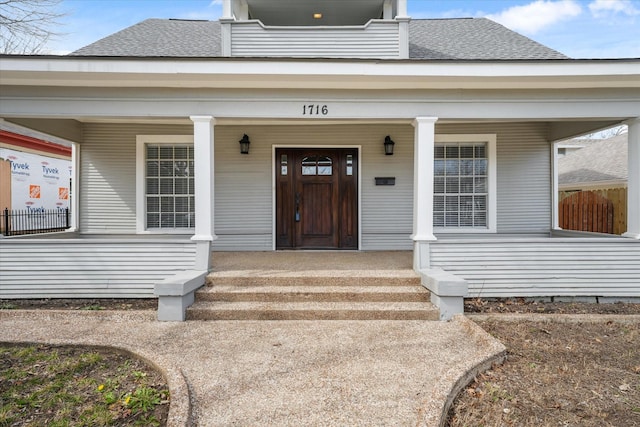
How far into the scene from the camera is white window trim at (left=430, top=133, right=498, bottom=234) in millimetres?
6930

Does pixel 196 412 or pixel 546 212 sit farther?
pixel 546 212

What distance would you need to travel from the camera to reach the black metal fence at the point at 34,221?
407 inches

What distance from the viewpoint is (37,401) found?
8.35 feet

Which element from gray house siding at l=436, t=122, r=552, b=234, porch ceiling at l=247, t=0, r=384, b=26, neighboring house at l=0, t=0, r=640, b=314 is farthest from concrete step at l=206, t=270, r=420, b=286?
porch ceiling at l=247, t=0, r=384, b=26

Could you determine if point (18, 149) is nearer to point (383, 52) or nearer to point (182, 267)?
point (182, 267)

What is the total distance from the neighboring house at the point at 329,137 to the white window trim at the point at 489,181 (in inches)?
1.1

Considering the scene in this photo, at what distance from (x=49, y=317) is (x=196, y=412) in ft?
10.2

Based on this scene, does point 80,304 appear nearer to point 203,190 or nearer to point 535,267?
point 203,190

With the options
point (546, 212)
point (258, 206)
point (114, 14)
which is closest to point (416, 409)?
point (258, 206)

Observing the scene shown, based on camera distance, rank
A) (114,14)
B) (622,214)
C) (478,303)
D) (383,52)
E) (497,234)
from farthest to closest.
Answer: (114,14), (622,214), (497,234), (383,52), (478,303)

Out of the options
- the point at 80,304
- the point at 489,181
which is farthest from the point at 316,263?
the point at 489,181

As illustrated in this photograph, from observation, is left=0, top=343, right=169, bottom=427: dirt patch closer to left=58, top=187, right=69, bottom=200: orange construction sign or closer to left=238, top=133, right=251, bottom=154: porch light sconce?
left=238, top=133, right=251, bottom=154: porch light sconce

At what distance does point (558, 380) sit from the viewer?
9.46 feet

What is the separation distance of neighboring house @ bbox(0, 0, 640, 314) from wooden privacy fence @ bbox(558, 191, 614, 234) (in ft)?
9.88
